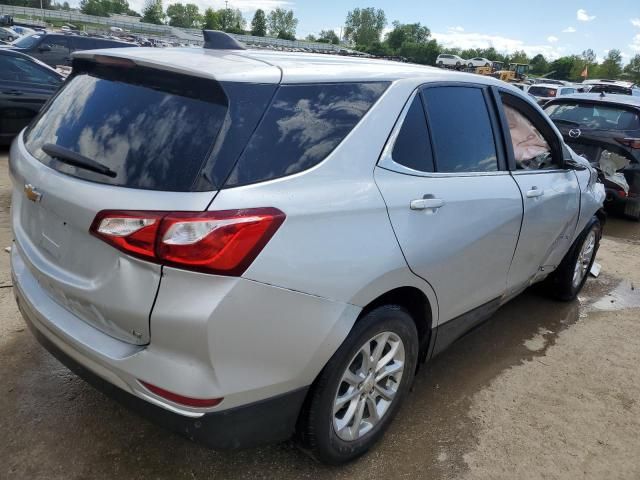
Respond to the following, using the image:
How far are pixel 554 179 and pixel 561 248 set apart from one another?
0.66 meters

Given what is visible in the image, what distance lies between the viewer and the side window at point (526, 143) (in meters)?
3.37

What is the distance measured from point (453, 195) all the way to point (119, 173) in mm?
1500

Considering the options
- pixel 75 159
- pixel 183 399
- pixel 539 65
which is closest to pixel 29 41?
pixel 75 159

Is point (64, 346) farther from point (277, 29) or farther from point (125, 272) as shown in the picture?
point (277, 29)

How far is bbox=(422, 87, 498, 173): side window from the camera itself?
2.64m

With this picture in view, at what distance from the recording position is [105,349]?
190cm

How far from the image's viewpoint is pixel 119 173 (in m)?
1.88

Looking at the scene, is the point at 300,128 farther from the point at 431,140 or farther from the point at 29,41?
the point at 29,41

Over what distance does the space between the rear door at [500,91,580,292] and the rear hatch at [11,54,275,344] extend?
6.34 ft

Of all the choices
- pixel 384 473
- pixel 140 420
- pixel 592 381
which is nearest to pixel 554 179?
pixel 592 381

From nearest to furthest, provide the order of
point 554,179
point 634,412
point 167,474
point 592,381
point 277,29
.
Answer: point 167,474 < point 634,412 < point 592,381 < point 554,179 < point 277,29

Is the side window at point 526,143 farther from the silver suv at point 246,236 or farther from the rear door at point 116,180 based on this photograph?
the rear door at point 116,180

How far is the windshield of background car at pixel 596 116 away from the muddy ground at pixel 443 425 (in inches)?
171

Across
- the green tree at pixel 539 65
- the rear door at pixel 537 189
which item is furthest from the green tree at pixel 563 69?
the rear door at pixel 537 189
